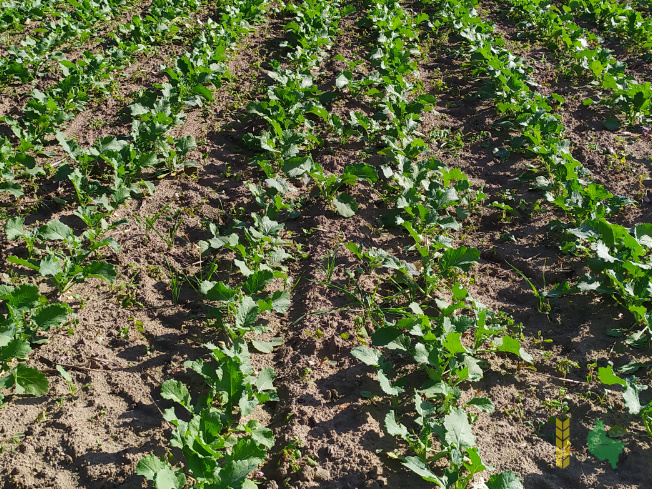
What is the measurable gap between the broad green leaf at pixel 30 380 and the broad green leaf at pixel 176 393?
646 mm

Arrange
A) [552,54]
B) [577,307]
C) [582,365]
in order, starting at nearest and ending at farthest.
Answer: [582,365] → [577,307] → [552,54]

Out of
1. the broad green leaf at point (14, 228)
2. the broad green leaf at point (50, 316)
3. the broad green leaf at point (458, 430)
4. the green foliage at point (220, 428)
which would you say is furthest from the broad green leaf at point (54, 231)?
the broad green leaf at point (458, 430)

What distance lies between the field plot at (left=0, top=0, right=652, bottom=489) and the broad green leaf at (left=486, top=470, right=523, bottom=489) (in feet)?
0.04

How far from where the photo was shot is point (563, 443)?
274 centimetres

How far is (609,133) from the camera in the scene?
574cm

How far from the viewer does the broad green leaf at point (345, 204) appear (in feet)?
14.5

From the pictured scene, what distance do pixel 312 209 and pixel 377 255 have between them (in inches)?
42.2

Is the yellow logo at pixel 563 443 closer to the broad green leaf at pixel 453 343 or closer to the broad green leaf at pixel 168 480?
the broad green leaf at pixel 453 343

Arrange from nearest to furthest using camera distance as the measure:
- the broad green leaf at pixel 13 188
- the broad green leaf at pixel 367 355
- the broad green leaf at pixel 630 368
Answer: the broad green leaf at pixel 367 355 < the broad green leaf at pixel 630 368 < the broad green leaf at pixel 13 188

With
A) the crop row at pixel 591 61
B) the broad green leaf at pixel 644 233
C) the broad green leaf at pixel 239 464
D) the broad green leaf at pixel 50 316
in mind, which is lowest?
the broad green leaf at pixel 50 316

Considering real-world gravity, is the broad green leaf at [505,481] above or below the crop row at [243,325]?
above

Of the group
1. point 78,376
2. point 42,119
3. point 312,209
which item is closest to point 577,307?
point 312,209

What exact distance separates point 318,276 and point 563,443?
1.81 meters

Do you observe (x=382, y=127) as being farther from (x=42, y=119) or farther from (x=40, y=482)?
(x=40, y=482)
